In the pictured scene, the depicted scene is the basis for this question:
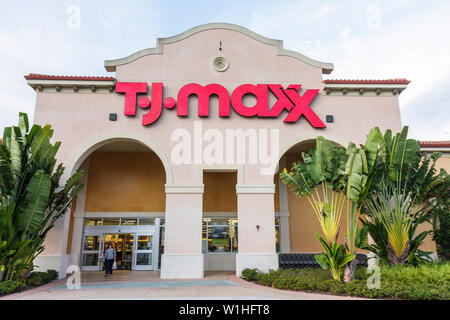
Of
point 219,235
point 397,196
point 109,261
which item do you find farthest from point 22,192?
point 397,196

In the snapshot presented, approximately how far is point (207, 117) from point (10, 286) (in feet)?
33.8

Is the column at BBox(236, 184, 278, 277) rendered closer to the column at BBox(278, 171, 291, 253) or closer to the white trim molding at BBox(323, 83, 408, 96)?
the column at BBox(278, 171, 291, 253)

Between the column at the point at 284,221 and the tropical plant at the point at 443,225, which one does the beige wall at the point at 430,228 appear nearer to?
the tropical plant at the point at 443,225

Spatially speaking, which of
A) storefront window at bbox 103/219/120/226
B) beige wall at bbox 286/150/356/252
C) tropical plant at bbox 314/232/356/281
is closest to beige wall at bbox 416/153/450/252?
beige wall at bbox 286/150/356/252

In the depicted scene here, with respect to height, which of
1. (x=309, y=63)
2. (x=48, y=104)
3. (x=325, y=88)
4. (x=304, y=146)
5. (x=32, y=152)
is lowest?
(x=32, y=152)

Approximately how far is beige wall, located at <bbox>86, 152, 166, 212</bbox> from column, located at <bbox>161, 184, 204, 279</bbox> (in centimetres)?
439

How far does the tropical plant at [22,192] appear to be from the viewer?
36.3ft

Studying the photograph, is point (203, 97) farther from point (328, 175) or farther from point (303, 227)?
point (303, 227)

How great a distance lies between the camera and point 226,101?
15461 mm

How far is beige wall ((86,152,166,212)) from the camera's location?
723 inches

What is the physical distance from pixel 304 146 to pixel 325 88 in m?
3.64

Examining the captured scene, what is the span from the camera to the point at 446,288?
31.8 feet
